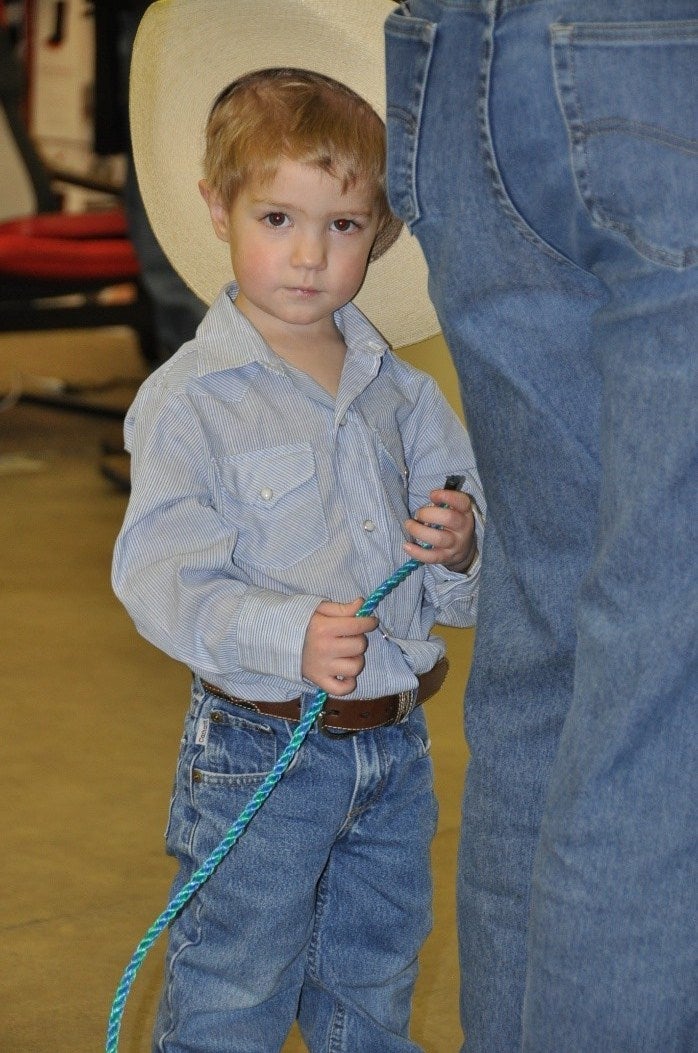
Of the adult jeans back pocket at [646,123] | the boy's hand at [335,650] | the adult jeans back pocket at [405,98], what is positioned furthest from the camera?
the boy's hand at [335,650]

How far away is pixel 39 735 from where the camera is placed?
234 centimetres

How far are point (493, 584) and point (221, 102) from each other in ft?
1.90

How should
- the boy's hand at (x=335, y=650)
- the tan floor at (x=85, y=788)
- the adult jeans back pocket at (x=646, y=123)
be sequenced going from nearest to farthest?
the adult jeans back pocket at (x=646, y=123), the boy's hand at (x=335, y=650), the tan floor at (x=85, y=788)

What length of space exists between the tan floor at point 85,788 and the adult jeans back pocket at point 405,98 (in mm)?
975

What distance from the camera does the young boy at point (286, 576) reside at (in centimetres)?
121

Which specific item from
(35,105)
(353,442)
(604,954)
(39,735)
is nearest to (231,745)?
(353,442)

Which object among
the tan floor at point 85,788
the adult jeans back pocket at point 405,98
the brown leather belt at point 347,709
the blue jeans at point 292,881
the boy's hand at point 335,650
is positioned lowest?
the tan floor at point 85,788

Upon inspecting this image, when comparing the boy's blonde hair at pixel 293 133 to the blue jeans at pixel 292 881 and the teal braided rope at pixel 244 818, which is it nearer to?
the teal braided rope at pixel 244 818

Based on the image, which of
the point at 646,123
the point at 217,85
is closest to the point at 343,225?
the point at 217,85

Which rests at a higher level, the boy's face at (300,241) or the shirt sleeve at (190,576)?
the boy's face at (300,241)

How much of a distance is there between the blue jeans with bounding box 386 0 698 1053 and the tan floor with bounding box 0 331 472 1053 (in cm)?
77

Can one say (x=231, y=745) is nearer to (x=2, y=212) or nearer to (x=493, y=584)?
(x=493, y=584)

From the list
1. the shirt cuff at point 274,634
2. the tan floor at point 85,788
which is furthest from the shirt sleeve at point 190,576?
the tan floor at point 85,788

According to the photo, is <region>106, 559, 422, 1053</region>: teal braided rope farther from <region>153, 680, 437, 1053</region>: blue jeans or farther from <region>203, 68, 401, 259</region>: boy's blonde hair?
<region>203, 68, 401, 259</region>: boy's blonde hair
